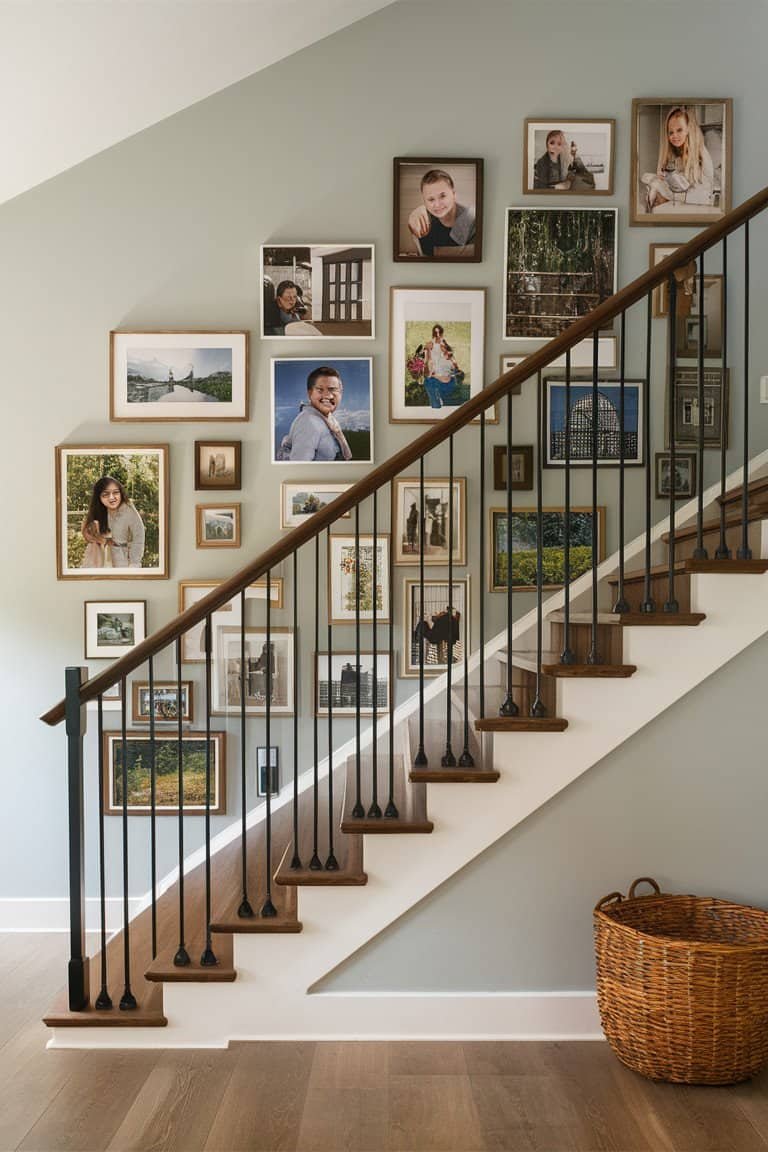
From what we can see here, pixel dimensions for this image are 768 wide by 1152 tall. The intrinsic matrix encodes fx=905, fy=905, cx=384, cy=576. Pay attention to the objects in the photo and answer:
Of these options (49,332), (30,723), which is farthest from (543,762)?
(49,332)

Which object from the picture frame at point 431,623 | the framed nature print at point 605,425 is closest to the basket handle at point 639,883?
the picture frame at point 431,623

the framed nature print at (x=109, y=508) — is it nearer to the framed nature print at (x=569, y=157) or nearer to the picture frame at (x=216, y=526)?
the picture frame at (x=216, y=526)

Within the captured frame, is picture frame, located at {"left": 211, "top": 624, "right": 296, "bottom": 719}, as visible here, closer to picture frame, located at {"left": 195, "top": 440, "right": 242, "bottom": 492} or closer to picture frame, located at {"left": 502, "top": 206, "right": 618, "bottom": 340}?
picture frame, located at {"left": 195, "top": 440, "right": 242, "bottom": 492}

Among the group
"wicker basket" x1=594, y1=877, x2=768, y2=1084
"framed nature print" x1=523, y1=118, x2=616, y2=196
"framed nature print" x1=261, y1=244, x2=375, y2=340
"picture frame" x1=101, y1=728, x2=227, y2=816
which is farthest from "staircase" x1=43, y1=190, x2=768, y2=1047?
"framed nature print" x1=261, y1=244, x2=375, y2=340

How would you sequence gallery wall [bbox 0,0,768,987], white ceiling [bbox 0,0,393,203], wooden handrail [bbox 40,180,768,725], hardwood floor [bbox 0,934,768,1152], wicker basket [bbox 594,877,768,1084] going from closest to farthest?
1. hardwood floor [bbox 0,934,768,1152]
2. wicker basket [bbox 594,877,768,1084]
3. wooden handrail [bbox 40,180,768,725]
4. white ceiling [bbox 0,0,393,203]
5. gallery wall [bbox 0,0,768,987]

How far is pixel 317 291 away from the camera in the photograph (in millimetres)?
3637

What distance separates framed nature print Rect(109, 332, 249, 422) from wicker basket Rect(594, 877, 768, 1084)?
7.85 feet

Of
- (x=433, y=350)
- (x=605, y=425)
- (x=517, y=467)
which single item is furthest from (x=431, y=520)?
(x=605, y=425)

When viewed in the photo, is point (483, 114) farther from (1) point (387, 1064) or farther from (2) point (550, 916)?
(1) point (387, 1064)

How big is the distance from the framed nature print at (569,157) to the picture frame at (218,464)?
1584 mm

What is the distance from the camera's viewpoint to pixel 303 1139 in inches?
86.2

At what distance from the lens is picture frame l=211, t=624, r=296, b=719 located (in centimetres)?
363

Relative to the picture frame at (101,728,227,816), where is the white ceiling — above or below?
above

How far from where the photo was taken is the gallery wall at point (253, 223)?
11.8ft
